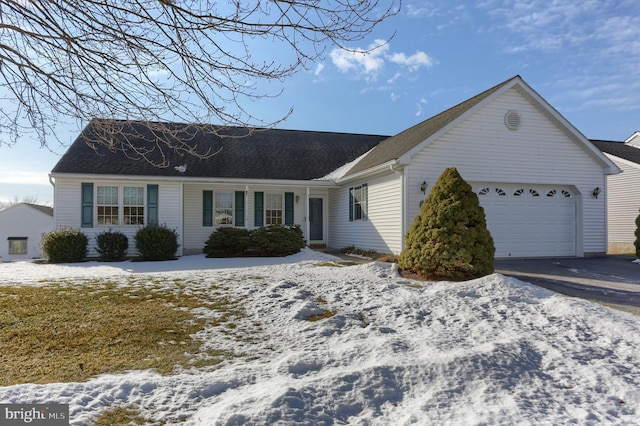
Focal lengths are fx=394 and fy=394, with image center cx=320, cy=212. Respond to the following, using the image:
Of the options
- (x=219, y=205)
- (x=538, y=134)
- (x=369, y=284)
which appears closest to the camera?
(x=369, y=284)

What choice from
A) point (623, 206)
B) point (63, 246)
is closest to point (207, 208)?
point (63, 246)

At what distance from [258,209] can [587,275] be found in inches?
441

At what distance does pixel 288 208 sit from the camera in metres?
16.4

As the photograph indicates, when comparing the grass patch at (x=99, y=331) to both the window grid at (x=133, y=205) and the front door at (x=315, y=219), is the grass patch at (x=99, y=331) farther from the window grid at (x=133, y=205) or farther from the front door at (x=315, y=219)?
the front door at (x=315, y=219)

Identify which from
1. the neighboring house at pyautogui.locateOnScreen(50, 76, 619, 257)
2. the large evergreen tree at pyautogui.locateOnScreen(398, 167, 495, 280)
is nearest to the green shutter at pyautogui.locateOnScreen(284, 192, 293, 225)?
the neighboring house at pyautogui.locateOnScreen(50, 76, 619, 257)

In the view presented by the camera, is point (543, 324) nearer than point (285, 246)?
Yes

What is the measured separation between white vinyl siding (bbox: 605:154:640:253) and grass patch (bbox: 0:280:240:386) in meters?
18.6

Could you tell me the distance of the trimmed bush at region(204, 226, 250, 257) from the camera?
13.7 metres

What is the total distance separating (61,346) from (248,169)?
1193 centimetres

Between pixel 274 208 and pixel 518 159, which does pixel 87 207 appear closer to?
pixel 274 208

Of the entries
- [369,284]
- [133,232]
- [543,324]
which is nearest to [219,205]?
[133,232]

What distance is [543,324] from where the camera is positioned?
16.6ft

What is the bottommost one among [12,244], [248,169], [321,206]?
[12,244]

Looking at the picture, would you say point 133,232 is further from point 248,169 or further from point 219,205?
point 248,169
